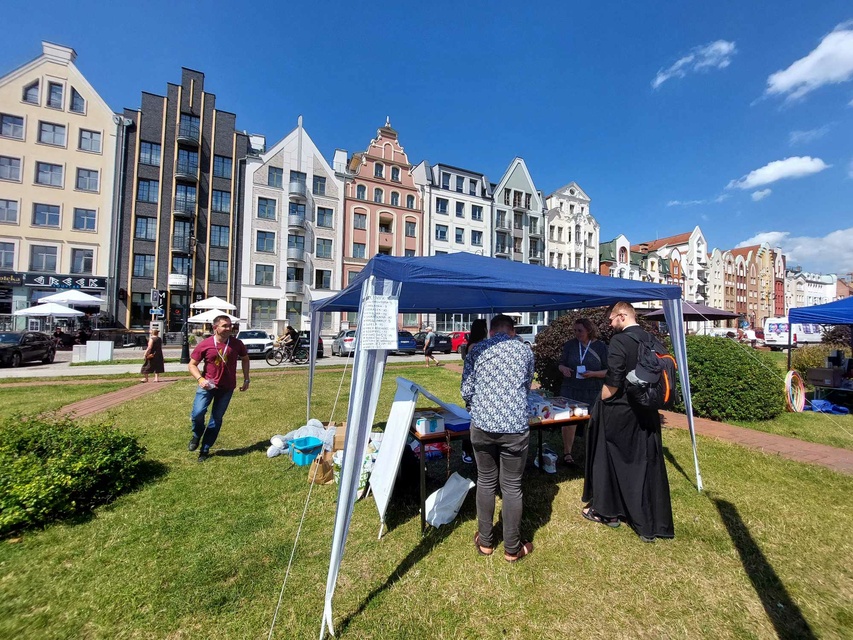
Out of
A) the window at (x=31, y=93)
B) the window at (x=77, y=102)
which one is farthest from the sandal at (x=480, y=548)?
the window at (x=31, y=93)

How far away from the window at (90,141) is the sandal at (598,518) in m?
40.3

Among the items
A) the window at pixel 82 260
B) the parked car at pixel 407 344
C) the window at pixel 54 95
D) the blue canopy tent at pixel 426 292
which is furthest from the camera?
the window at pixel 54 95

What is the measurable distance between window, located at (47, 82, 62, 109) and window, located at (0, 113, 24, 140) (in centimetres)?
232

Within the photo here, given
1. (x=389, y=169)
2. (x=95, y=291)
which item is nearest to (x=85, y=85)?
(x=95, y=291)

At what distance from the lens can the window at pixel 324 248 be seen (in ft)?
116

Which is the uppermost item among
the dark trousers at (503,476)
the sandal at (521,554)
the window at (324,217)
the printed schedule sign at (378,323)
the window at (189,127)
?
the window at (189,127)

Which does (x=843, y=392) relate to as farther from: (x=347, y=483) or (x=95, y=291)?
(x=95, y=291)

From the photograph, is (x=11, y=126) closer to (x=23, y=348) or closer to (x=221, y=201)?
(x=221, y=201)

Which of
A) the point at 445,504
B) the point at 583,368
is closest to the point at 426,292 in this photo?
the point at 583,368

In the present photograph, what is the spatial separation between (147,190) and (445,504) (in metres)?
37.6

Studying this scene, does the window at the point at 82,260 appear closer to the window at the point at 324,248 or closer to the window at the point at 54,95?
the window at the point at 54,95

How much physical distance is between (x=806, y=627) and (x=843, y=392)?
1019 centimetres

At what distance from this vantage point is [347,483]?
8.50 feet

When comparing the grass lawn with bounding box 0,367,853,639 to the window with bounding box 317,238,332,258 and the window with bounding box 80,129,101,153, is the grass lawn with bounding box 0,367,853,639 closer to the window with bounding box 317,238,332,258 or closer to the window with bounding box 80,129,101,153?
the window with bounding box 317,238,332,258
